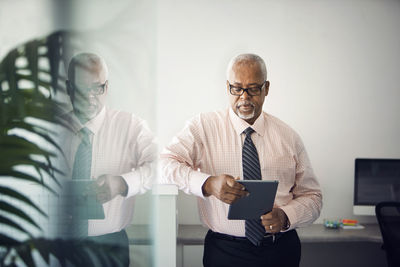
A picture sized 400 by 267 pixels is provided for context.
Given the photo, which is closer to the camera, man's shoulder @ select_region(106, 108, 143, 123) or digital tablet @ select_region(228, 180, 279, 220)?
man's shoulder @ select_region(106, 108, 143, 123)

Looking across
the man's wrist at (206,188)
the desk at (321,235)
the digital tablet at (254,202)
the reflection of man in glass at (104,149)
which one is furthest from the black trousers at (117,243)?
the desk at (321,235)

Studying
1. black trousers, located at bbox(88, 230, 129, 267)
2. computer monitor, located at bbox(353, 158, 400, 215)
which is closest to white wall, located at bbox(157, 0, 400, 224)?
computer monitor, located at bbox(353, 158, 400, 215)

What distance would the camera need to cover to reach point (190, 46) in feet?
9.23

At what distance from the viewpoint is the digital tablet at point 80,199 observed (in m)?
0.38

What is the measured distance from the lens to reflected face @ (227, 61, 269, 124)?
1707 millimetres

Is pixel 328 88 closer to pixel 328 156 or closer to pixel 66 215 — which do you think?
pixel 328 156

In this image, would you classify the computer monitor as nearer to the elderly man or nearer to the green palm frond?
the elderly man

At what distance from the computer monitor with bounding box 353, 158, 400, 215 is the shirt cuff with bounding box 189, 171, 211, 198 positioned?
1564 millimetres

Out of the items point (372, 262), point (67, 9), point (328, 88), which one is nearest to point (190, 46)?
point (328, 88)

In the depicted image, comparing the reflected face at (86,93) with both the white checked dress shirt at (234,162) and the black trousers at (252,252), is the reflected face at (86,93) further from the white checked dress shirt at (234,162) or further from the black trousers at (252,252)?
the black trousers at (252,252)

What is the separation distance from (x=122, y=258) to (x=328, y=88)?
8.98 ft

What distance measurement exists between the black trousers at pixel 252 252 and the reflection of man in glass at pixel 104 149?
1290 millimetres

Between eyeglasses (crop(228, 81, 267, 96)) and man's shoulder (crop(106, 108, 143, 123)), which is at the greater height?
eyeglasses (crop(228, 81, 267, 96))

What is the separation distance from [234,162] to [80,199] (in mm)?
1361
